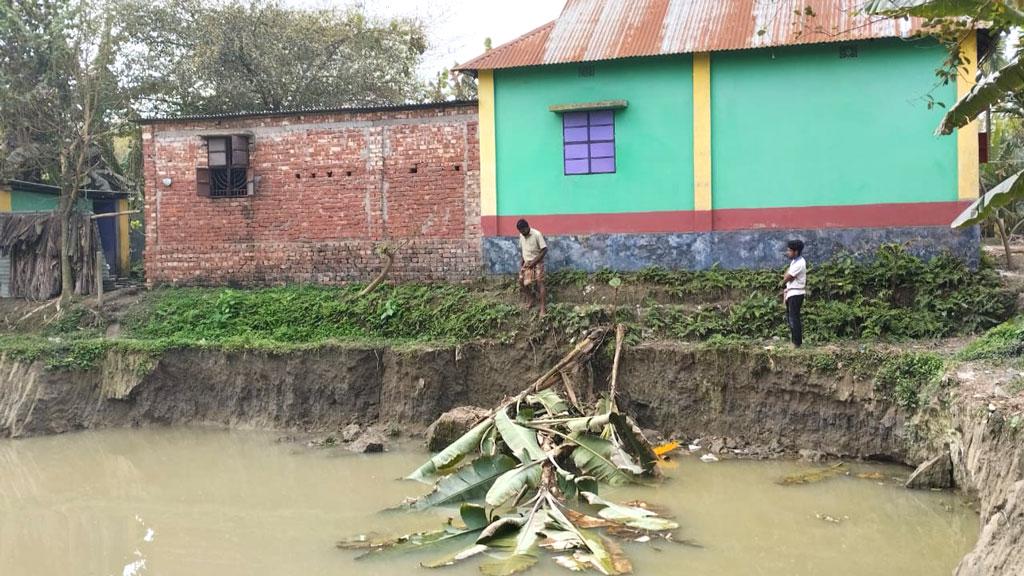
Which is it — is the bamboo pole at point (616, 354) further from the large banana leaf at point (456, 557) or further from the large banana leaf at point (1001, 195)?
the large banana leaf at point (1001, 195)

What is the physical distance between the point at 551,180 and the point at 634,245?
173 cm

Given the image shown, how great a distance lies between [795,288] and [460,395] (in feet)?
15.7

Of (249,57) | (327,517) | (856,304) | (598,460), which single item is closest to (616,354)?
(598,460)

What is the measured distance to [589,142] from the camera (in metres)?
13.5

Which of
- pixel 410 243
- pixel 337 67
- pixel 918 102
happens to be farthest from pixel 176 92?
pixel 918 102

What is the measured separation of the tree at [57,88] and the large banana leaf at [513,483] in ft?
35.2

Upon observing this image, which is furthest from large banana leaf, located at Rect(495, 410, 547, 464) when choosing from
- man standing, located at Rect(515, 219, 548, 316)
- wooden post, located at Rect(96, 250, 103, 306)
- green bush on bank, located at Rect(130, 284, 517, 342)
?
wooden post, located at Rect(96, 250, 103, 306)

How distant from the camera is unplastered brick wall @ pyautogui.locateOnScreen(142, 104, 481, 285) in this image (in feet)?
47.3

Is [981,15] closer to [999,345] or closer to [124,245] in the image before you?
[999,345]

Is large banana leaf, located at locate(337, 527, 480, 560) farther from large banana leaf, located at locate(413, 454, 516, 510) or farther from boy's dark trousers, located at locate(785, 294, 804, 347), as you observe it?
boy's dark trousers, located at locate(785, 294, 804, 347)

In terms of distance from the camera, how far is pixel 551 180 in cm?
1366

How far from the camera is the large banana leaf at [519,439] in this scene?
8531 mm

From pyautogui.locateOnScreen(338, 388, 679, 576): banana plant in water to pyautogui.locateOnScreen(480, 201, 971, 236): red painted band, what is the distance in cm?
389

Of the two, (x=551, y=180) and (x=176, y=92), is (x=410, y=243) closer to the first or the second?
(x=551, y=180)
